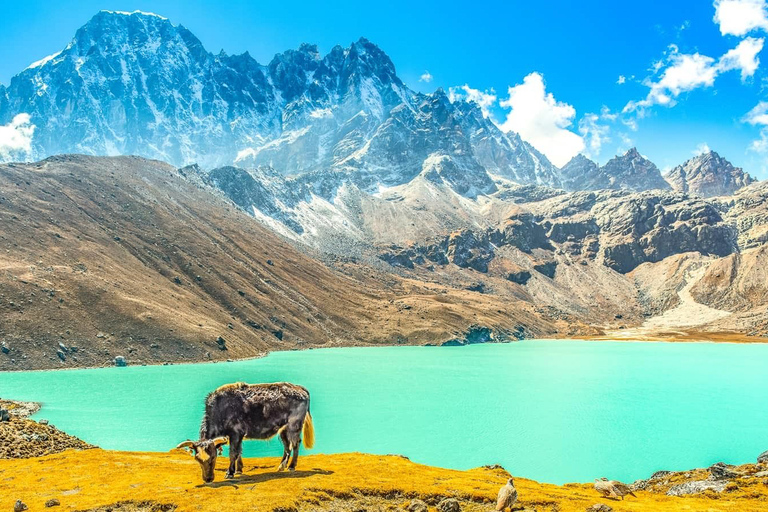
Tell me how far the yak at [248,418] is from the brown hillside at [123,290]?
101565 mm

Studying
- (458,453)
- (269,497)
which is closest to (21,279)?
(458,453)

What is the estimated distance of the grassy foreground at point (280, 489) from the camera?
60.1 ft

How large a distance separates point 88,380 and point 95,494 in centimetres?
8502

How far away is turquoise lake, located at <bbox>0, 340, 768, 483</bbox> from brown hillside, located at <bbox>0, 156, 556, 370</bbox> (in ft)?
36.5

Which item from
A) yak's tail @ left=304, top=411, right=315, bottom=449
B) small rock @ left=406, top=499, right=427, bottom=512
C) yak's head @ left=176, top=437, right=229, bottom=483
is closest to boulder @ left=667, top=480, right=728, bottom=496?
small rock @ left=406, top=499, right=427, bottom=512

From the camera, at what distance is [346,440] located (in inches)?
2089

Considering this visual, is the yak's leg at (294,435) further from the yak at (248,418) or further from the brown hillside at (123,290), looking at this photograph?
the brown hillside at (123,290)

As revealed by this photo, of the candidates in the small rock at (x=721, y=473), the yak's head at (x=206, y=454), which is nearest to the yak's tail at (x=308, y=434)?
the yak's head at (x=206, y=454)

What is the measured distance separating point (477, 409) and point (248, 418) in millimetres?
55711

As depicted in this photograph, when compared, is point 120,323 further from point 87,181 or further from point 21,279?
point 87,181

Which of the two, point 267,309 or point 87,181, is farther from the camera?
point 87,181

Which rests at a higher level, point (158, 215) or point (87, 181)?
point (87, 181)

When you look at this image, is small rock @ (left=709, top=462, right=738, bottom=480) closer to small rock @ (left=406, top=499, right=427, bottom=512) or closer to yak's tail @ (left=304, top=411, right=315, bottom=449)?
small rock @ (left=406, top=499, right=427, bottom=512)

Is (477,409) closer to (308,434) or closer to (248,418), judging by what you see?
(308,434)
